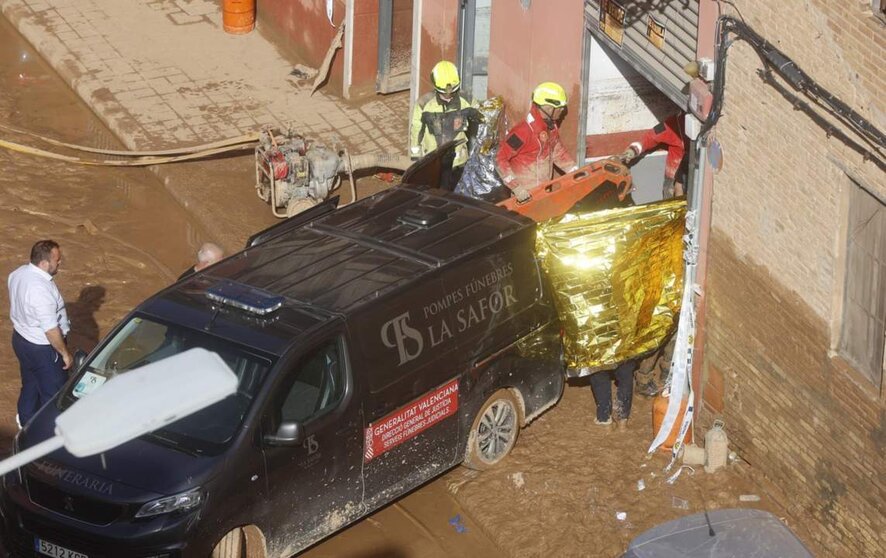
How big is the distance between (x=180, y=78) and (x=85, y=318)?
604 cm

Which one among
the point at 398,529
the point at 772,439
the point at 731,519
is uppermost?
the point at 731,519

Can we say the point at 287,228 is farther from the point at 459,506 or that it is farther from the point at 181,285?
the point at 459,506

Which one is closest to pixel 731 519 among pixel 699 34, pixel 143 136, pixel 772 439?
pixel 772 439

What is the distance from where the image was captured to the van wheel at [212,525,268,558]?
30.3 feet

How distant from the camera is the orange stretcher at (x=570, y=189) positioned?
12102mm

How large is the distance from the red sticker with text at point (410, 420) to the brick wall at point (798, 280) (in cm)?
236

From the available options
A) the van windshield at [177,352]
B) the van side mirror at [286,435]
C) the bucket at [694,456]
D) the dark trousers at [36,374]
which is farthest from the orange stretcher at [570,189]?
the dark trousers at [36,374]

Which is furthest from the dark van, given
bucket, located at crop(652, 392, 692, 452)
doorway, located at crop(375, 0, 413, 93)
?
doorway, located at crop(375, 0, 413, 93)

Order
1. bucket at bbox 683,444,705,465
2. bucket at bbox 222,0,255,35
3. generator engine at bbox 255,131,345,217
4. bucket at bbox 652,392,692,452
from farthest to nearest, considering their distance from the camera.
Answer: bucket at bbox 222,0,255,35
generator engine at bbox 255,131,345,217
bucket at bbox 652,392,692,452
bucket at bbox 683,444,705,465

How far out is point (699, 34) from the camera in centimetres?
1109

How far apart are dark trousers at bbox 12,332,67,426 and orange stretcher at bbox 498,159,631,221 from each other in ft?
12.9

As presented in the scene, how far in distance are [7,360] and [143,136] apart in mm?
5084

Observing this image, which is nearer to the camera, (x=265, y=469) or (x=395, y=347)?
(x=265, y=469)

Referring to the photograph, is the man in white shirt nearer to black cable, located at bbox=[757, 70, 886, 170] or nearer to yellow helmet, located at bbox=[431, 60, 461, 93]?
yellow helmet, located at bbox=[431, 60, 461, 93]
